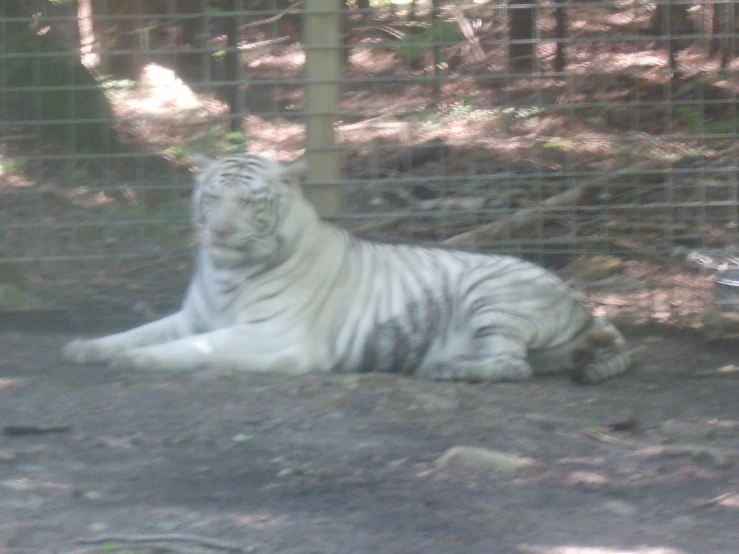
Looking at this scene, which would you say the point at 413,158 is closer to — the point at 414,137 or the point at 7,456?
the point at 414,137

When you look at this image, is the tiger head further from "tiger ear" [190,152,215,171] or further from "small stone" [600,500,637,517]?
"small stone" [600,500,637,517]

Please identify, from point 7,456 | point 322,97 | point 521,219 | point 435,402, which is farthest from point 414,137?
point 7,456

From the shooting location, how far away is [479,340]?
5395 mm

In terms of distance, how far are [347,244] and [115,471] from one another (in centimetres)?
213

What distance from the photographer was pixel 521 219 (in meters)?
6.69

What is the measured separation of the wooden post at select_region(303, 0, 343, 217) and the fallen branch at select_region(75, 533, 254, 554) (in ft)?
9.85

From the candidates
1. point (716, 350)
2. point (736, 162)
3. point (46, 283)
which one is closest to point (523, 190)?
point (736, 162)

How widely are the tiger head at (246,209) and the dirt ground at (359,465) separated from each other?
63cm

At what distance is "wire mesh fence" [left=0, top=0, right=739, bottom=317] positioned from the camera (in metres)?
6.22

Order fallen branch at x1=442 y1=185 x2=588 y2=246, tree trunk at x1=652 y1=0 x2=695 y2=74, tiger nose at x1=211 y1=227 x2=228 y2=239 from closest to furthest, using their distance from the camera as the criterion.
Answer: tiger nose at x1=211 y1=227 x2=228 y2=239 < fallen branch at x1=442 y1=185 x2=588 y2=246 < tree trunk at x1=652 y1=0 x2=695 y2=74

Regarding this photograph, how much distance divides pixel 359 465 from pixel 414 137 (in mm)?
5052

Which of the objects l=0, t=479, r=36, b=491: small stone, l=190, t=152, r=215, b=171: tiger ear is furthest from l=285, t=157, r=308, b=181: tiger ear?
l=0, t=479, r=36, b=491: small stone

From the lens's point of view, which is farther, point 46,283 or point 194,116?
point 194,116

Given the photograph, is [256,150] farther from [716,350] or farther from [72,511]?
[72,511]
